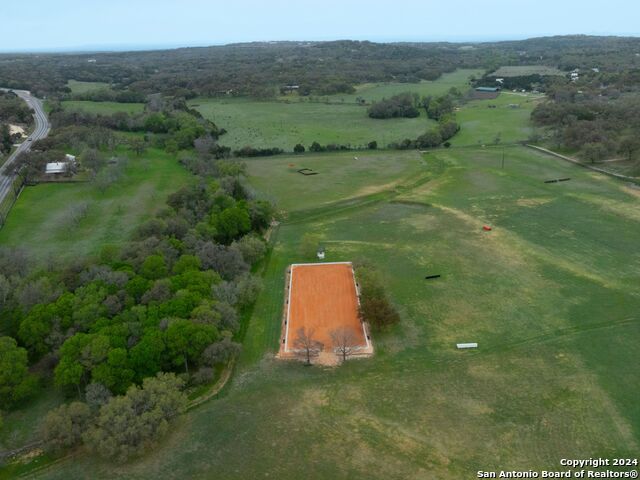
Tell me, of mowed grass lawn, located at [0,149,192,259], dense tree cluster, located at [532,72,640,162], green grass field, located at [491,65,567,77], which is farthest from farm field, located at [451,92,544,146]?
mowed grass lawn, located at [0,149,192,259]

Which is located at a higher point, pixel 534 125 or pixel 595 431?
pixel 534 125

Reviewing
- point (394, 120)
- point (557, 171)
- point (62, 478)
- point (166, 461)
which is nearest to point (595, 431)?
point (166, 461)

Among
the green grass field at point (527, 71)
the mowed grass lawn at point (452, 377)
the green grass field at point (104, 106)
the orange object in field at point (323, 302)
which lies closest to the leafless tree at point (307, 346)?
the orange object in field at point (323, 302)

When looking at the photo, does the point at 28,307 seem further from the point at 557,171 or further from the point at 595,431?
the point at 557,171

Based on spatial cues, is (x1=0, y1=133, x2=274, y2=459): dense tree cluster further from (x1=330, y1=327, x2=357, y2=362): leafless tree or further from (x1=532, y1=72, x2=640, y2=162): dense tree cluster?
(x1=532, y1=72, x2=640, y2=162): dense tree cluster

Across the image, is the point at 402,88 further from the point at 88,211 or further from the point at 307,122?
the point at 88,211

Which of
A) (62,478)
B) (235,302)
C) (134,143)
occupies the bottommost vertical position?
Result: (62,478)
